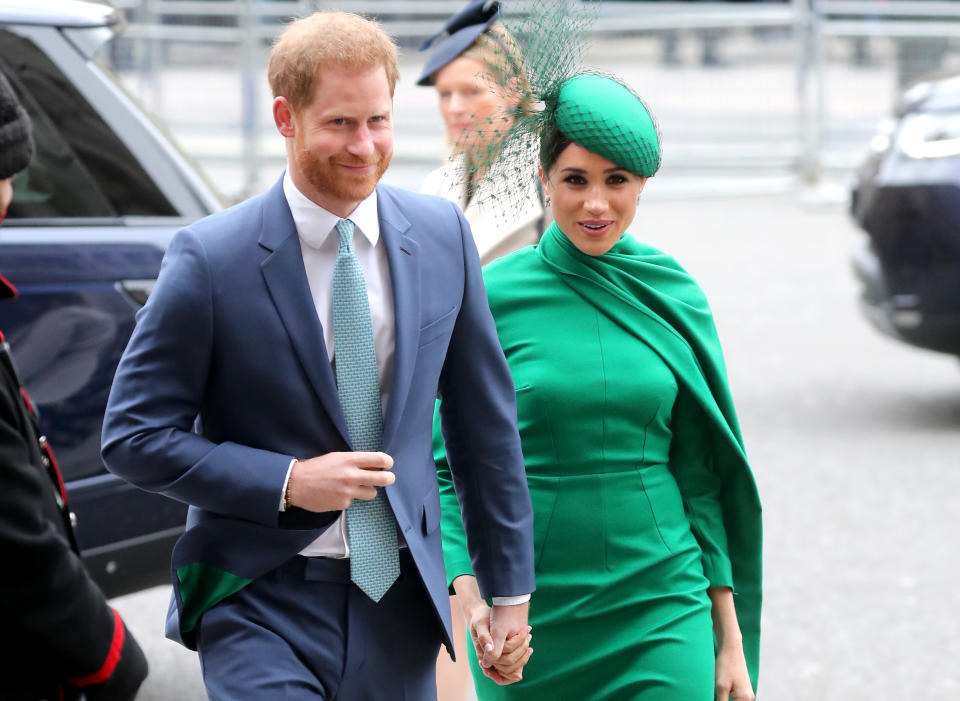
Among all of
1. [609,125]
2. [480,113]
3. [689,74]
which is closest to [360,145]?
[609,125]

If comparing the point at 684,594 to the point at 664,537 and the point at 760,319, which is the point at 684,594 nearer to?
the point at 664,537

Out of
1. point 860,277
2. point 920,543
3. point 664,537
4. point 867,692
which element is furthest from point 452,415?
point 860,277

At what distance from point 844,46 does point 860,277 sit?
7.07 metres

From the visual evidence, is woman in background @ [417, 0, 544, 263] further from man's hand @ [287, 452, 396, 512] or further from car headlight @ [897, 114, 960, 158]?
car headlight @ [897, 114, 960, 158]

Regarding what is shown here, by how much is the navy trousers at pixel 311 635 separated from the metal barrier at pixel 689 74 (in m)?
10.6

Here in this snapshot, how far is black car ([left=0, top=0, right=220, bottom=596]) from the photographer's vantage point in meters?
4.18

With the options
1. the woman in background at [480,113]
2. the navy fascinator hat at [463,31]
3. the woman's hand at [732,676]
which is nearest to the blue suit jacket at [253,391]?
the woman in background at [480,113]

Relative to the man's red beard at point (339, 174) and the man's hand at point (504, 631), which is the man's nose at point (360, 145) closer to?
the man's red beard at point (339, 174)

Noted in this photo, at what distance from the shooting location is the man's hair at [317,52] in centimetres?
A: 237

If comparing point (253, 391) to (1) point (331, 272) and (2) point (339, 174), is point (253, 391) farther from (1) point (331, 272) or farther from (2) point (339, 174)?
(2) point (339, 174)

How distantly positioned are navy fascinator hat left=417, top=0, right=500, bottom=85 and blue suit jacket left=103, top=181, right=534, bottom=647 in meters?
1.62

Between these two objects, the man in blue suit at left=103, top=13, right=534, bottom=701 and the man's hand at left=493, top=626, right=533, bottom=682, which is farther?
the man's hand at left=493, top=626, right=533, bottom=682

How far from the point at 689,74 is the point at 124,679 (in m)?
12.7

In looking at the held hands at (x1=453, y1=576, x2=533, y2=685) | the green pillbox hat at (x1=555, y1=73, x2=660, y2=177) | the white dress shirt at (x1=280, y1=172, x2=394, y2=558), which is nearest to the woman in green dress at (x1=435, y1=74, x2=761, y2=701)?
the green pillbox hat at (x1=555, y1=73, x2=660, y2=177)
